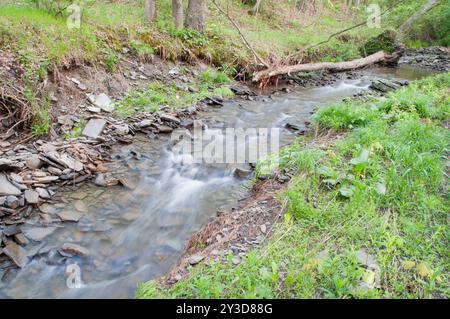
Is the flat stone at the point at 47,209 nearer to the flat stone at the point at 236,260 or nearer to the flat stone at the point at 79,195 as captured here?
the flat stone at the point at 79,195

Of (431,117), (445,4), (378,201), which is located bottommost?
(378,201)

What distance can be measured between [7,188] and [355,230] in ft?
12.8

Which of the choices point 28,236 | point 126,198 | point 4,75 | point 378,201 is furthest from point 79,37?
point 378,201

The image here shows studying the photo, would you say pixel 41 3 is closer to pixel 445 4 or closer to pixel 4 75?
pixel 4 75

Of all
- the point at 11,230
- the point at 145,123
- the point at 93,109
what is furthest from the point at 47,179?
the point at 145,123

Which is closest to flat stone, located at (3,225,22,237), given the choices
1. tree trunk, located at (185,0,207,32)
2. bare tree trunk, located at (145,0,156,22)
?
bare tree trunk, located at (145,0,156,22)

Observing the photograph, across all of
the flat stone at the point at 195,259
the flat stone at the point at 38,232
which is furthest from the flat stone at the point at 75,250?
the flat stone at the point at 195,259

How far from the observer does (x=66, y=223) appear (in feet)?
12.5

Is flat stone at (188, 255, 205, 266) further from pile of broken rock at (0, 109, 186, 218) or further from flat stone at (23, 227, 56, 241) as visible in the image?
pile of broken rock at (0, 109, 186, 218)

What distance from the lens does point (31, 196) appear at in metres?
3.96

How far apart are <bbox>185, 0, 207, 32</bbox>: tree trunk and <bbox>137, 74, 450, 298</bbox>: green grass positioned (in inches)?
241

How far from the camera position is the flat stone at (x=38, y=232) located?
3.53 m

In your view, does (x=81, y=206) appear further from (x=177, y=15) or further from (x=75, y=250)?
(x=177, y=15)
